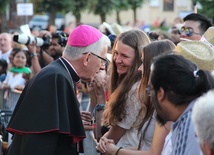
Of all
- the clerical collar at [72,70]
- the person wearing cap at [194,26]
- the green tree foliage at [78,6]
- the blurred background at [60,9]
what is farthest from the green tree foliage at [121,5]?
the clerical collar at [72,70]

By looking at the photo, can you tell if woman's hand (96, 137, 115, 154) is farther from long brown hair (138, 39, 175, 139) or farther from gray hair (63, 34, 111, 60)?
gray hair (63, 34, 111, 60)

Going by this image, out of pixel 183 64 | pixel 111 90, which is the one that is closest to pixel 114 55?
pixel 111 90

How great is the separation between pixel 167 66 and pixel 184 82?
0.45ft

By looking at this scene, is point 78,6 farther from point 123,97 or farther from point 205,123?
point 205,123

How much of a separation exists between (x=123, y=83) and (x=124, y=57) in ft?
0.86

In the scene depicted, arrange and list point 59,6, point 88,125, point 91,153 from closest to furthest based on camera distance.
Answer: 1. point 91,153
2. point 88,125
3. point 59,6

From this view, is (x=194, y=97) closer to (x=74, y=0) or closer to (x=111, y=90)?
(x=111, y=90)

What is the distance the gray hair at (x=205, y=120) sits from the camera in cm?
280

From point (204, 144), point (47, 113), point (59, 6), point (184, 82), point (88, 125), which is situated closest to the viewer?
point (204, 144)

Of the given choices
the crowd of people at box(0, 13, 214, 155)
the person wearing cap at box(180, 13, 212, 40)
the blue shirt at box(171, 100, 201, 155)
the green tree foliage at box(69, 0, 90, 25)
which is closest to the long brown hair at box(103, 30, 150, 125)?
the crowd of people at box(0, 13, 214, 155)

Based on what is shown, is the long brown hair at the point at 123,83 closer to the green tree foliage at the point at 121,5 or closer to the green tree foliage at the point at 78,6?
the green tree foliage at the point at 78,6

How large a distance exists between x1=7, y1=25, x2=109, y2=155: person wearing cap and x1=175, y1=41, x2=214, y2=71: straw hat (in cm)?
77

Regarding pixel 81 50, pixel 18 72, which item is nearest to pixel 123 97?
pixel 81 50

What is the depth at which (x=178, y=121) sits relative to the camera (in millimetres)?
3453
